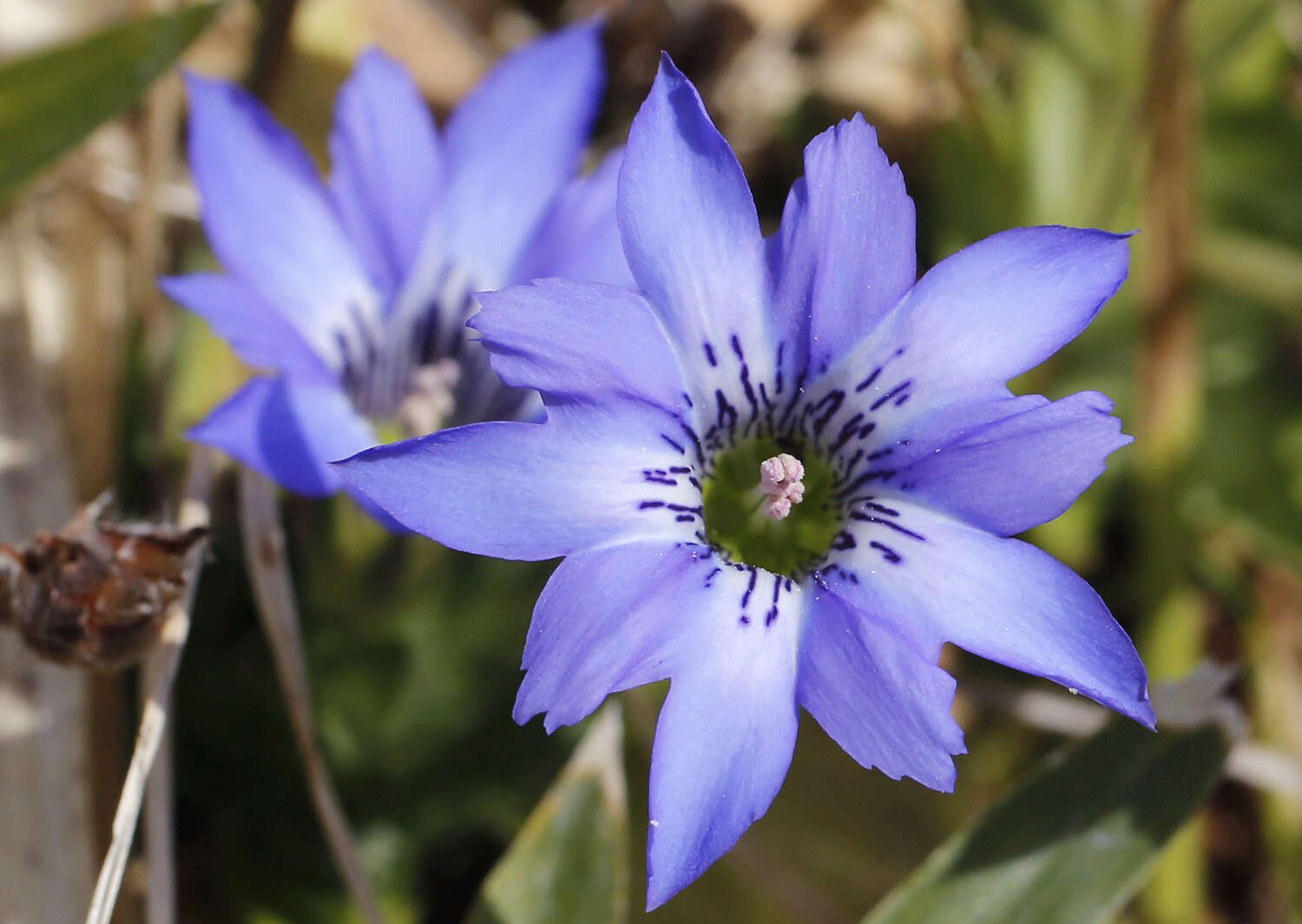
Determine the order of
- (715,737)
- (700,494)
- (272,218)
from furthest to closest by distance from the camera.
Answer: (272,218)
(700,494)
(715,737)

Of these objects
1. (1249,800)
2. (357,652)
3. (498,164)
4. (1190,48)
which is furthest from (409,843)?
(1190,48)

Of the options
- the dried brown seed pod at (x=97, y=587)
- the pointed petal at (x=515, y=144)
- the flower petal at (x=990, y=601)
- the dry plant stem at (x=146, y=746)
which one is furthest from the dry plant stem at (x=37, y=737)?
the flower petal at (x=990, y=601)

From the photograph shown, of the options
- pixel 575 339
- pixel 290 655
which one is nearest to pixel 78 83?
pixel 290 655

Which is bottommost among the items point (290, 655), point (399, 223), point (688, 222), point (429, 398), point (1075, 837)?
point (1075, 837)

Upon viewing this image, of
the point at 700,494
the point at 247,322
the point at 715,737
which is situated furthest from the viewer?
the point at 247,322

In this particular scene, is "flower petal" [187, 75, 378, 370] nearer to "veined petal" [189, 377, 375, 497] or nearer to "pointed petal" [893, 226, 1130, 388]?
"veined petal" [189, 377, 375, 497]

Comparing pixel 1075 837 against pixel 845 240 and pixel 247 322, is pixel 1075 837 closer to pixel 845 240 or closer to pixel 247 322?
pixel 845 240

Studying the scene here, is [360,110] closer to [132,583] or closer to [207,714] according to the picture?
[132,583]
